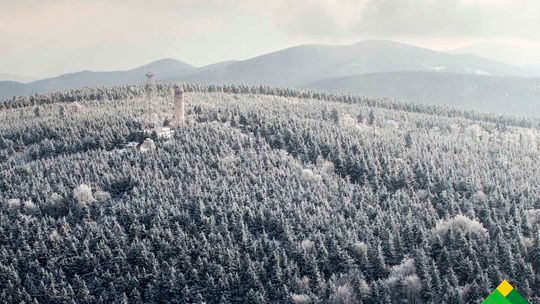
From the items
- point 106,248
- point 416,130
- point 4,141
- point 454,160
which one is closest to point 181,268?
point 106,248

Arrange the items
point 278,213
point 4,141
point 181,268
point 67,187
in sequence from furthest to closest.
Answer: point 4,141 < point 67,187 < point 278,213 < point 181,268

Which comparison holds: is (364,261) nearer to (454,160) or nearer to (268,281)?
(268,281)

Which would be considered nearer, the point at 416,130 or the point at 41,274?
the point at 41,274

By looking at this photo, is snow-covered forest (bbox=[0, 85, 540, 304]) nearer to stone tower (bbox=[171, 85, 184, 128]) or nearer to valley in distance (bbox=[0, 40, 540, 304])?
valley in distance (bbox=[0, 40, 540, 304])

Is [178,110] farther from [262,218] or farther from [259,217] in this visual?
[262,218]

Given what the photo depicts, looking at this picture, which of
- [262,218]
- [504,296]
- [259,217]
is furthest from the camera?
[259,217]

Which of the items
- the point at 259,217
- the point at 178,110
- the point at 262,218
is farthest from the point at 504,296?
the point at 178,110

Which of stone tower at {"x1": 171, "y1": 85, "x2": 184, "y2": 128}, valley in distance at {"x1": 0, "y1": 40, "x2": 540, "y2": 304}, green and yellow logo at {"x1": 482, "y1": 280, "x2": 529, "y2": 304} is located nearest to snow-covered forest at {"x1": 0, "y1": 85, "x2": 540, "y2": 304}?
valley in distance at {"x1": 0, "y1": 40, "x2": 540, "y2": 304}

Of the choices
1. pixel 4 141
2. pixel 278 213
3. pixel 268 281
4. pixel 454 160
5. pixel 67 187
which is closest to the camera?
pixel 268 281

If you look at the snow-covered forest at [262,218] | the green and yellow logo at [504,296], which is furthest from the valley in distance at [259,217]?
the green and yellow logo at [504,296]
